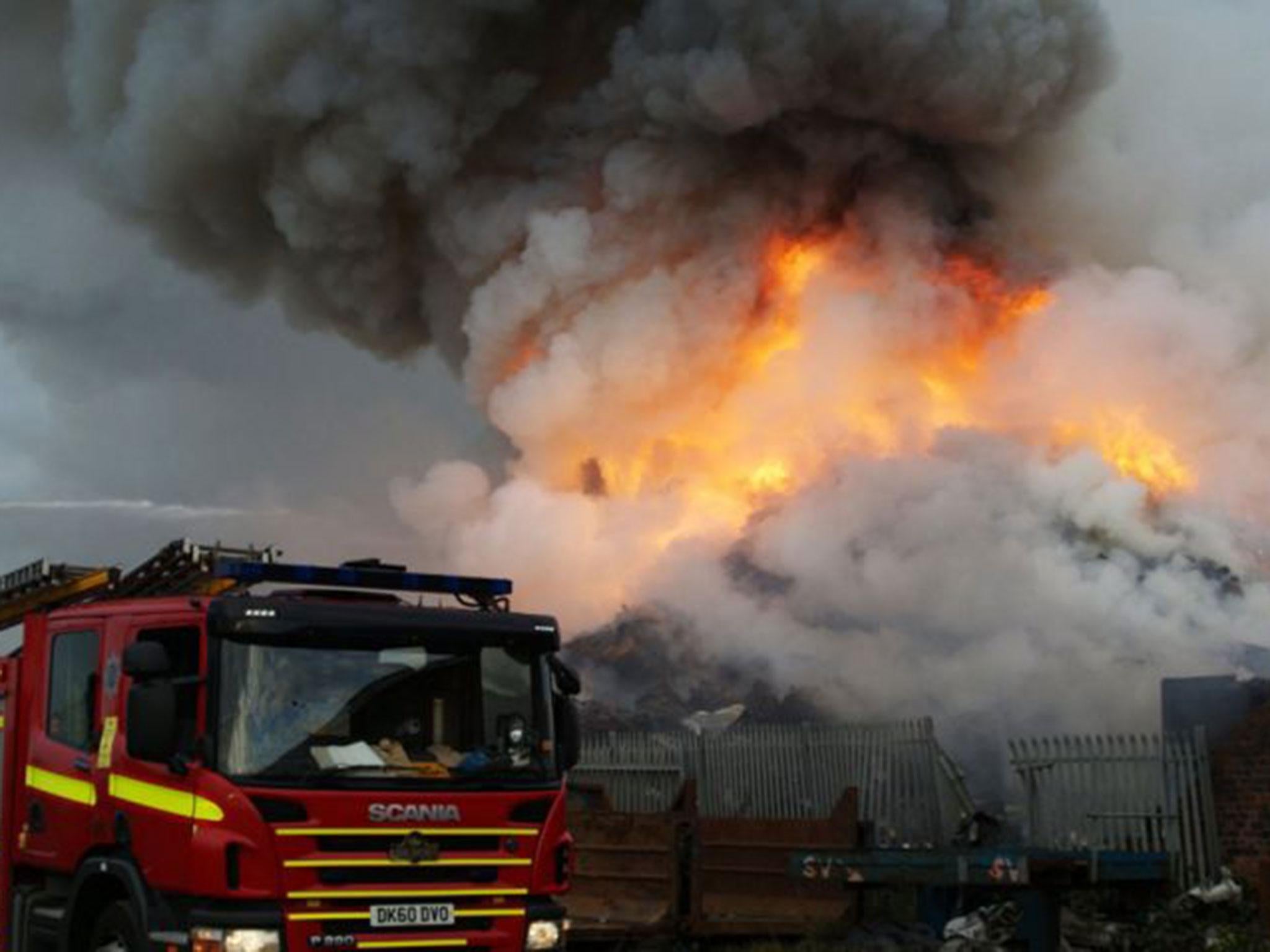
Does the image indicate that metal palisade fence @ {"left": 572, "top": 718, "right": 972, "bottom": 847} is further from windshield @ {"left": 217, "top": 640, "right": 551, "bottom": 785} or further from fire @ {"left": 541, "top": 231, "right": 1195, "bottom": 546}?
fire @ {"left": 541, "top": 231, "right": 1195, "bottom": 546}

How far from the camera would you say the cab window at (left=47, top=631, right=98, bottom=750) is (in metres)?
8.61

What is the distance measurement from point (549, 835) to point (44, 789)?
116 inches

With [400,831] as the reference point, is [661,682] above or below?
above

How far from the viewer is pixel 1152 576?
72.5 feet

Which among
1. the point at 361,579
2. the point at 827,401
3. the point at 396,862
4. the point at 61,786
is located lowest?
the point at 396,862

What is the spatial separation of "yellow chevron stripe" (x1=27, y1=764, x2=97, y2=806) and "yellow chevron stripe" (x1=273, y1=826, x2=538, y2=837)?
1.50 metres

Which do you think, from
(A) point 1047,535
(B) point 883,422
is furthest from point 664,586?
(A) point 1047,535

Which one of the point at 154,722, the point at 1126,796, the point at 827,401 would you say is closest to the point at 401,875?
the point at 154,722

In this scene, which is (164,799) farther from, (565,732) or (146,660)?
(565,732)

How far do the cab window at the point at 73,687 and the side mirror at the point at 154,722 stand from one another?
1.07 m

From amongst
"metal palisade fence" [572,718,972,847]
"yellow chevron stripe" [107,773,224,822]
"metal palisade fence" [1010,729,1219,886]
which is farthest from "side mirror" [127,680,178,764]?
"metal palisade fence" [1010,729,1219,886]

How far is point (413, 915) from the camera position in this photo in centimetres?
775

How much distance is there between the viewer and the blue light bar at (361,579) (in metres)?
8.66

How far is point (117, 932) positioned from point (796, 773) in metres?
10.2
